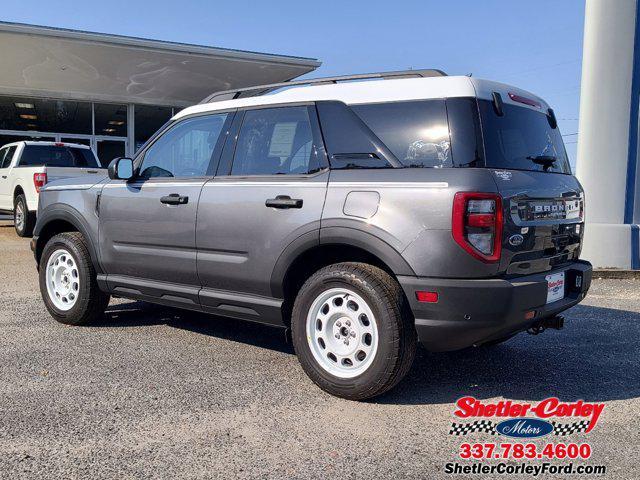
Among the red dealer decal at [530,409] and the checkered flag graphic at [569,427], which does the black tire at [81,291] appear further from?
the checkered flag graphic at [569,427]

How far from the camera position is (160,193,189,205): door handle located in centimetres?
466

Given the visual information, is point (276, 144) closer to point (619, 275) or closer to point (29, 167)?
point (619, 275)

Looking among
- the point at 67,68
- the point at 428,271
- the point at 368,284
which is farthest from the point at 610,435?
the point at 67,68

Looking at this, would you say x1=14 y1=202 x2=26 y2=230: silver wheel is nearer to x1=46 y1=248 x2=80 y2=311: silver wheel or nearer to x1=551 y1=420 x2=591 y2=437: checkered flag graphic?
x1=46 y1=248 x2=80 y2=311: silver wheel

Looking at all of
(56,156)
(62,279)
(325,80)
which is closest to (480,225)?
(325,80)

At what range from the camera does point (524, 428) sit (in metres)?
3.50

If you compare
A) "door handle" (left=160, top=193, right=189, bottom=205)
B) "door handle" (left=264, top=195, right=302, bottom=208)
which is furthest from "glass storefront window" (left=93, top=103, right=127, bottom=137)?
"door handle" (left=264, top=195, right=302, bottom=208)

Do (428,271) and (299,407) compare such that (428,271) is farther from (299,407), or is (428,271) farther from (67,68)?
(67,68)

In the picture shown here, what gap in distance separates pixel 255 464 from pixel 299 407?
0.77 meters

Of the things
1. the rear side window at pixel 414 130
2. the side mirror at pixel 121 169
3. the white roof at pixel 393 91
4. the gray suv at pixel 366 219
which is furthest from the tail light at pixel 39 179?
the rear side window at pixel 414 130

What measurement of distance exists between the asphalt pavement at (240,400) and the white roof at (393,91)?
1859mm

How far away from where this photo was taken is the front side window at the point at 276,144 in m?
4.19

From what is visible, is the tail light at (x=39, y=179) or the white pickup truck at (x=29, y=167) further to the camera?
the white pickup truck at (x=29, y=167)

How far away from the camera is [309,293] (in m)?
3.94
